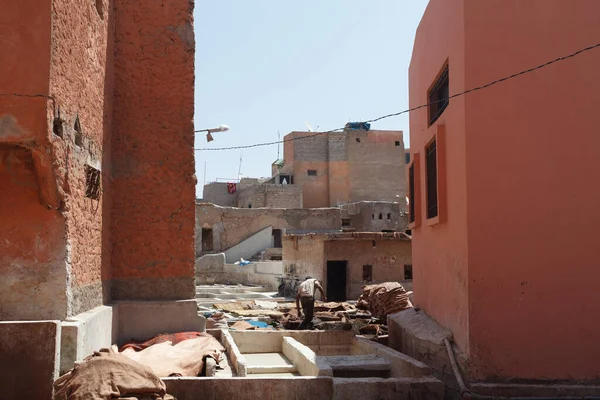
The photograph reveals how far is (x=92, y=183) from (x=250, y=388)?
3.42 meters

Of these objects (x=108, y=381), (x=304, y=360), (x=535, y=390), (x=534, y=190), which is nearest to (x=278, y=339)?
(x=304, y=360)

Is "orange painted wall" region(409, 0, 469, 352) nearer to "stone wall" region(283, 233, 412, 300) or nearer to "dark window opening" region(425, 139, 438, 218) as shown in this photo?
"dark window opening" region(425, 139, 438, 218)

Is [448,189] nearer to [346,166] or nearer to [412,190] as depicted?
[412,190]

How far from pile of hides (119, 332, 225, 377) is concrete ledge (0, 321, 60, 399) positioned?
3.76ft

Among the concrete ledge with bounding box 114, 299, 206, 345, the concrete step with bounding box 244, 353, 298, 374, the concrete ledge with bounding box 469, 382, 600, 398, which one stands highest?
the concrete ledge with bounding box 114, 299, 206, 345

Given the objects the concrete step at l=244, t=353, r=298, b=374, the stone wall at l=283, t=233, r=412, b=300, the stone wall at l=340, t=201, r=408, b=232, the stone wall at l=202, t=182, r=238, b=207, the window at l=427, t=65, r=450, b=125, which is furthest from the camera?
the stone wall at l=202, t=182, r=238, b=207

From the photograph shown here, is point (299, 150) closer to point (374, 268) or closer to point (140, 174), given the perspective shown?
point (374, 268)

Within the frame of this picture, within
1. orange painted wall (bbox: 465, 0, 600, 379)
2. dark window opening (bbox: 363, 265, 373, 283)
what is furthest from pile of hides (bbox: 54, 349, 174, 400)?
dark window opening (bbox: 363, 265, 373, 283)

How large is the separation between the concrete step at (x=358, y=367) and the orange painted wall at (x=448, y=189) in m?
1.15

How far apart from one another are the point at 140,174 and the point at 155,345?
280cm

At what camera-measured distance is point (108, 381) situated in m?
5.82

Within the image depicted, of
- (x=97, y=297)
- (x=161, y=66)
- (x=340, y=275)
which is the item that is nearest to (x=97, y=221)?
(x=97, y=297)

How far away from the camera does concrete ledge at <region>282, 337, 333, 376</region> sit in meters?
7.71

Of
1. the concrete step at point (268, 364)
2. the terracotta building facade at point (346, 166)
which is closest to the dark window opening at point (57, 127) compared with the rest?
the concrete step at point (268, 364)
